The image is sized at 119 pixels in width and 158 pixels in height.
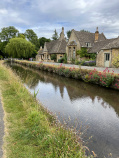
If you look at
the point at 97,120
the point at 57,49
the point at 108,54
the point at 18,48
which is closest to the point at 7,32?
the point at 18,48

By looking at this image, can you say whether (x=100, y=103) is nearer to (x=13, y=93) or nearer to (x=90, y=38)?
(x=13, y=93)

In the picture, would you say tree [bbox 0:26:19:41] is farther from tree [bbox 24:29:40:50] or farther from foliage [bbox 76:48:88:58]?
foliage [bbox 76:48:88:58]

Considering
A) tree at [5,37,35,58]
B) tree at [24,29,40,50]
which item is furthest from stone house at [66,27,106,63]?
tree at [24,29,40,50]

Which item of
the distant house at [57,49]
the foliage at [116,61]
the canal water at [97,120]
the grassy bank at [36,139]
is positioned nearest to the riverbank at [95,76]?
the canal water at [97,120]

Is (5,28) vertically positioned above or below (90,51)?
above

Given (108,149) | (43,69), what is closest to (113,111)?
(108,149)

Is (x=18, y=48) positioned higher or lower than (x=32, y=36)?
lower

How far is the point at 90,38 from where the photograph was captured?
1264 inches

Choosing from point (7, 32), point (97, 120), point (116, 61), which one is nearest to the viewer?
point (97, 120)

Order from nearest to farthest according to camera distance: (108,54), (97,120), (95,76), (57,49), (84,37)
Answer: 1. (97,120)
2. (95,76)
3. (108,54)
4. (84,37)
5. (57,49)

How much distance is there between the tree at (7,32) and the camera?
224 ft

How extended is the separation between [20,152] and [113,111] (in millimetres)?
5745

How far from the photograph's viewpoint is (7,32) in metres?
68.6

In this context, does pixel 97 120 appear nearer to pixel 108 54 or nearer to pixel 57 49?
pixel 108 54
